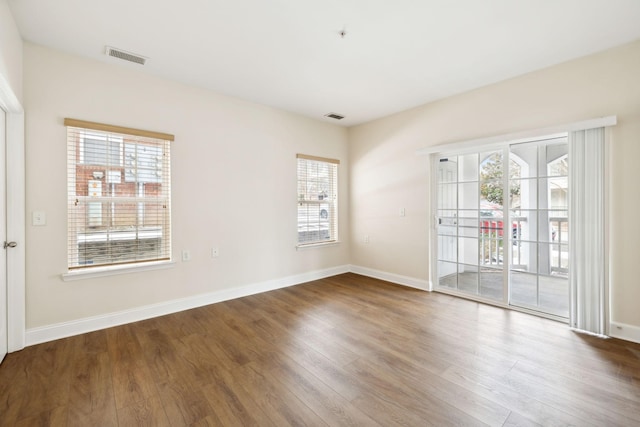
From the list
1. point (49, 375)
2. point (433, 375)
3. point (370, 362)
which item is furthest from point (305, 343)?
point (49, 375)

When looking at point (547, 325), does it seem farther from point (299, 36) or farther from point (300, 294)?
point (299, 36)

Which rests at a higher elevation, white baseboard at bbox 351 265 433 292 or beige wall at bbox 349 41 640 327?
beige wall at bbox 349 41 640 327

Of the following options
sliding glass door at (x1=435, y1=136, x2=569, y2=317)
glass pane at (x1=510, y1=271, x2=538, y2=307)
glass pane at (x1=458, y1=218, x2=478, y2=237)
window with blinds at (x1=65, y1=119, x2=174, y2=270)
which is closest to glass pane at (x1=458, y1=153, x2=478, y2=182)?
sliding glass door at (x1=435, y1=136, x2=569, y2=317)

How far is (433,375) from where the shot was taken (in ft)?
6.80

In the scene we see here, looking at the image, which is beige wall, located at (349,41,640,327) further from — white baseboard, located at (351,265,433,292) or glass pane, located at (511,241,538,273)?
glass pane, located at (511,241,538,273)

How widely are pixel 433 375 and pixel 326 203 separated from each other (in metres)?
3.36

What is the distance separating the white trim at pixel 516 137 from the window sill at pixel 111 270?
377cm

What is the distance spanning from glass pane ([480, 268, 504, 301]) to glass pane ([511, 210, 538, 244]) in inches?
20.0

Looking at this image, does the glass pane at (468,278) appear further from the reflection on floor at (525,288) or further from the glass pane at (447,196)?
the glass pane at (447,196)

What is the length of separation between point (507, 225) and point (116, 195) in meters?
4.55

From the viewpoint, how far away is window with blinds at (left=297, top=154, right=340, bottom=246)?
4.68 meters

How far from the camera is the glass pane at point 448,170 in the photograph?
13.0 feet

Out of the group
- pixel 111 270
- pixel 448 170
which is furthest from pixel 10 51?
pixel 448 170

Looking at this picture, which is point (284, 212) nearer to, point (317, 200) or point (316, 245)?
point (317, 200)
